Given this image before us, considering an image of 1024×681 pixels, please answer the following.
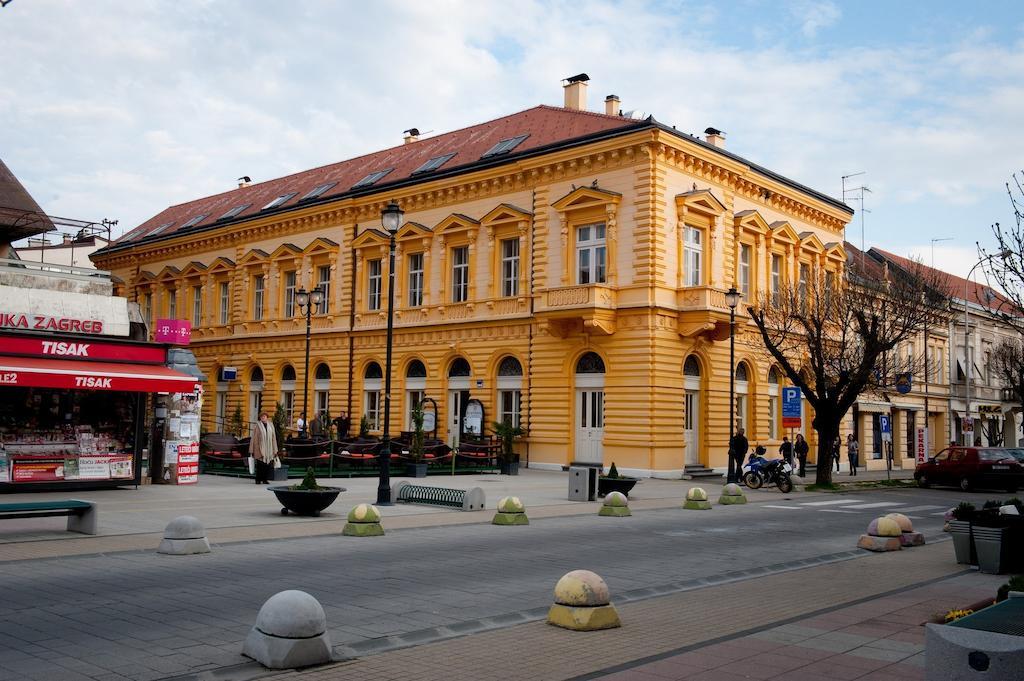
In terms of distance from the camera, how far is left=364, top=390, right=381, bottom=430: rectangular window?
4250 cm

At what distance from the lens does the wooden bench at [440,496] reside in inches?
786

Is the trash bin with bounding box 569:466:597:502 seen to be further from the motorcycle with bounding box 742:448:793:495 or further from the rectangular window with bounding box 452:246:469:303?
the rectangular window with bounding box 452:246:469:303

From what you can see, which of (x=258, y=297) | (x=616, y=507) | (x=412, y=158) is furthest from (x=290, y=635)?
(x=258, y=297)

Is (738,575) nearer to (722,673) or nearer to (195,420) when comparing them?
(722,673)

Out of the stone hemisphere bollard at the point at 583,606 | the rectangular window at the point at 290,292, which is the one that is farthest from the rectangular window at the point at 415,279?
the stone hemisphere bollard at the point at 583,606

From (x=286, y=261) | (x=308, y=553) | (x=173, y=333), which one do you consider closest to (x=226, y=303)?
(x=286, y=261)

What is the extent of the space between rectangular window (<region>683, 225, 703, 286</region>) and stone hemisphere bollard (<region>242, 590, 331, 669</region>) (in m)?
29.1

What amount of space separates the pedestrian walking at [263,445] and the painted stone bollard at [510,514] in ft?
31.9

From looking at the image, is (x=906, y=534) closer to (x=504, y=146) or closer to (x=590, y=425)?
(x=590, y=425)

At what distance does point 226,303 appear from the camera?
51969 mm

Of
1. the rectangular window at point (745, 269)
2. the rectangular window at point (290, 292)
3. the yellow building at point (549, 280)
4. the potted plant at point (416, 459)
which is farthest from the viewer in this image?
the rectangular window at point (290, 292)

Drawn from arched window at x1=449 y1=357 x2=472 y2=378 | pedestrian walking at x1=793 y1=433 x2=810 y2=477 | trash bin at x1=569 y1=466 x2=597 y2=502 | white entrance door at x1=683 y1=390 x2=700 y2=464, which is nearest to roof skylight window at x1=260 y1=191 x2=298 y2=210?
arched window at x1=449 y1=357 x2=472 y2=378

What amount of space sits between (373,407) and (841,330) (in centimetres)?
2096

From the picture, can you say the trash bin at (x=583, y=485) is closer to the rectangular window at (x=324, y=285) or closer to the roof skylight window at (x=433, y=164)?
the roof skylight window at (x=433, y=164)
